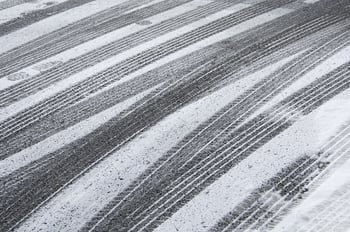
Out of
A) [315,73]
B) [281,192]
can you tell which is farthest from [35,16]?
[281,192]

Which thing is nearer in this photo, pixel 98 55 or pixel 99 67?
pixel 99 67

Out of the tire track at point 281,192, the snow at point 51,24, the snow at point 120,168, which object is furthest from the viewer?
the snow at point 51,24

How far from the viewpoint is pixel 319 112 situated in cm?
421

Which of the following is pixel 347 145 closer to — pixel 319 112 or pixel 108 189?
pixel 319 112

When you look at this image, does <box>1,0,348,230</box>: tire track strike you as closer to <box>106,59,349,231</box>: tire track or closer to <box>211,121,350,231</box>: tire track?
<box>106,59,349,231</box>: tire track

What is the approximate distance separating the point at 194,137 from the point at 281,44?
2.17 meters

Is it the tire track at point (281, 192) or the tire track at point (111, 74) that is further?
the tire track at point (111, 74)

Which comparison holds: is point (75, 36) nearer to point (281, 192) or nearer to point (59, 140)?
point (59, 140)

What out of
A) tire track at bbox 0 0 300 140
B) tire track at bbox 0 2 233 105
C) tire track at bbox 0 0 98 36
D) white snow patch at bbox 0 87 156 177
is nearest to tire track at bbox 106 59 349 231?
white snow patch at bbox 0 87 156 177

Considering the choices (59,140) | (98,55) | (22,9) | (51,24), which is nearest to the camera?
(59,140)

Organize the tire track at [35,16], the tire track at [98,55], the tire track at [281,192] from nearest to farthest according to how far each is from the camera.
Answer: the tire track at [281,192] < the tire track at [98,55] < the tire track at [35,16]

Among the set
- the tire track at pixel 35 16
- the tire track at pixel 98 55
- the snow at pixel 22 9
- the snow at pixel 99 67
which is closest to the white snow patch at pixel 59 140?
the snow at pixel 99 67

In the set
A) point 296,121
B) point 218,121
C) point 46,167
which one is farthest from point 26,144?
point 296,121

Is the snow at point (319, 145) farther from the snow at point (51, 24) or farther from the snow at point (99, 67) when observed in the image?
the snow at point (51, 24)
